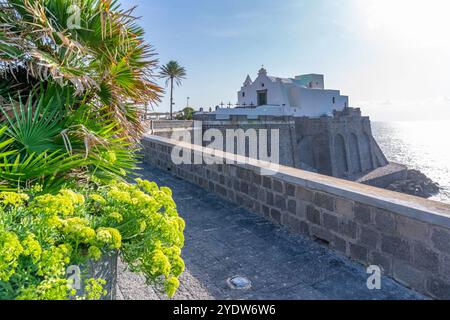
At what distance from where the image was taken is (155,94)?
11.9 ft

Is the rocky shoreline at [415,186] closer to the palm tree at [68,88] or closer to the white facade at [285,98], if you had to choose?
the white facade at [285,98]

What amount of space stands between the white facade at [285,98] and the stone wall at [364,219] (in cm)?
2589

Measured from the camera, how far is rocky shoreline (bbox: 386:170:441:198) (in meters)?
27.6

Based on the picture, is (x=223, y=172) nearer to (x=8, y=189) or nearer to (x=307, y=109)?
(x=8, y=189)

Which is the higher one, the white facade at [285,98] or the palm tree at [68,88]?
the white facade at [285,98]

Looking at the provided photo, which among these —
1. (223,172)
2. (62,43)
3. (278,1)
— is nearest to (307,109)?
(278,1)

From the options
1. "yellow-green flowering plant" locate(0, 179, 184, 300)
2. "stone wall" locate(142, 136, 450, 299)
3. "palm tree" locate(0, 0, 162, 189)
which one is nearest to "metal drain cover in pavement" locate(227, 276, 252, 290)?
"yellow-green flowering plant" locate(0, 179, 184, 300)

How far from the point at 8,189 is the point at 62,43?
156cm

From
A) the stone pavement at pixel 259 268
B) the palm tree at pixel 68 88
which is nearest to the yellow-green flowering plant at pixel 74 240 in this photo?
the palm tree at pixel 68 88

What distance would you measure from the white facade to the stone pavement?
26321 millimetres

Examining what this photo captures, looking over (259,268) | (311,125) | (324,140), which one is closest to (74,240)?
(259,268)

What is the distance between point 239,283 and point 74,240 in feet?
4.81

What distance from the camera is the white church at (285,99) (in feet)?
101

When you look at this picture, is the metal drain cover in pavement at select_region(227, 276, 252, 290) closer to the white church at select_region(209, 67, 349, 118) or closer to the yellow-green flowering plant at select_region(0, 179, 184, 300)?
the yellow-green flowering plant at select_region(0, 179, 184, 300)
